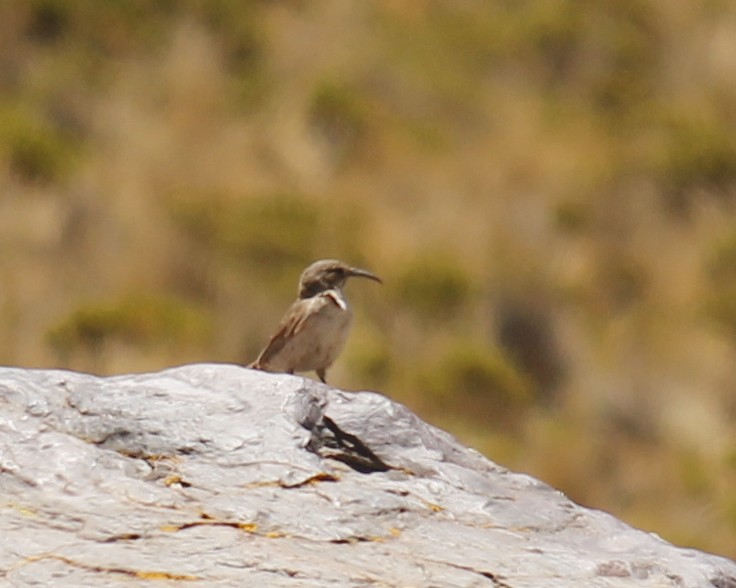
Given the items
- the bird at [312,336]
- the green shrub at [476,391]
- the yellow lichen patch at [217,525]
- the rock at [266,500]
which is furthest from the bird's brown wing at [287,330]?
the green shrub at [476,391]

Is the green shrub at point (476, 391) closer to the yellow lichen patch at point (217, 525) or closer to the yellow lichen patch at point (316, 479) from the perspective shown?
the yellow lichen patch at point (316, 479)

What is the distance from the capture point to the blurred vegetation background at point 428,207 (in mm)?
16641

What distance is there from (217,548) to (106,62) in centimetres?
1862

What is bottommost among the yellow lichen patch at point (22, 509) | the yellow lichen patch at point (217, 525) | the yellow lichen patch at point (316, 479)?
the yellow lichen patch at point (22, 509)

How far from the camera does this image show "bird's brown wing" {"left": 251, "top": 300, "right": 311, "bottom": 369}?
29.1ft

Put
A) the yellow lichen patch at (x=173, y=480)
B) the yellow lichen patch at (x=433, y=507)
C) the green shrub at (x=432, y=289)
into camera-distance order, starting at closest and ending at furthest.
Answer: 1. the yellow lichen patch at (x=173, y=480)
2. the yellow lichen patch at (x=433, y=507)
3. the green shrub at (x=432, y=289)

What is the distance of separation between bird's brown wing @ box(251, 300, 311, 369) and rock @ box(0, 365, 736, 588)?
2.25 meters

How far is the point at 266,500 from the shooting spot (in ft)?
19.3

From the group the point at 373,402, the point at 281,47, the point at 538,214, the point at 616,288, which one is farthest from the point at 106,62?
the point at 373,402

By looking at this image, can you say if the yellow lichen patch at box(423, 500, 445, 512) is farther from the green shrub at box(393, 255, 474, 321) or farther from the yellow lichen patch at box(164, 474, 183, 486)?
the green shrub at box(393, 255, 474, 321)

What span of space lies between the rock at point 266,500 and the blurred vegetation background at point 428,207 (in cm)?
853

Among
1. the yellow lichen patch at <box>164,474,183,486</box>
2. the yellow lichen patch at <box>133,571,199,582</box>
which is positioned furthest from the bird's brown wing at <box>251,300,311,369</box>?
the yellow lichen patch at <box>133,571,199,582</box>

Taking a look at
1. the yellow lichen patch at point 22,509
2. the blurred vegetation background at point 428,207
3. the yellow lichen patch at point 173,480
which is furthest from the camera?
the blurred vegetation background at point 428,207

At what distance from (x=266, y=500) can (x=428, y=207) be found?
14.8 meters
